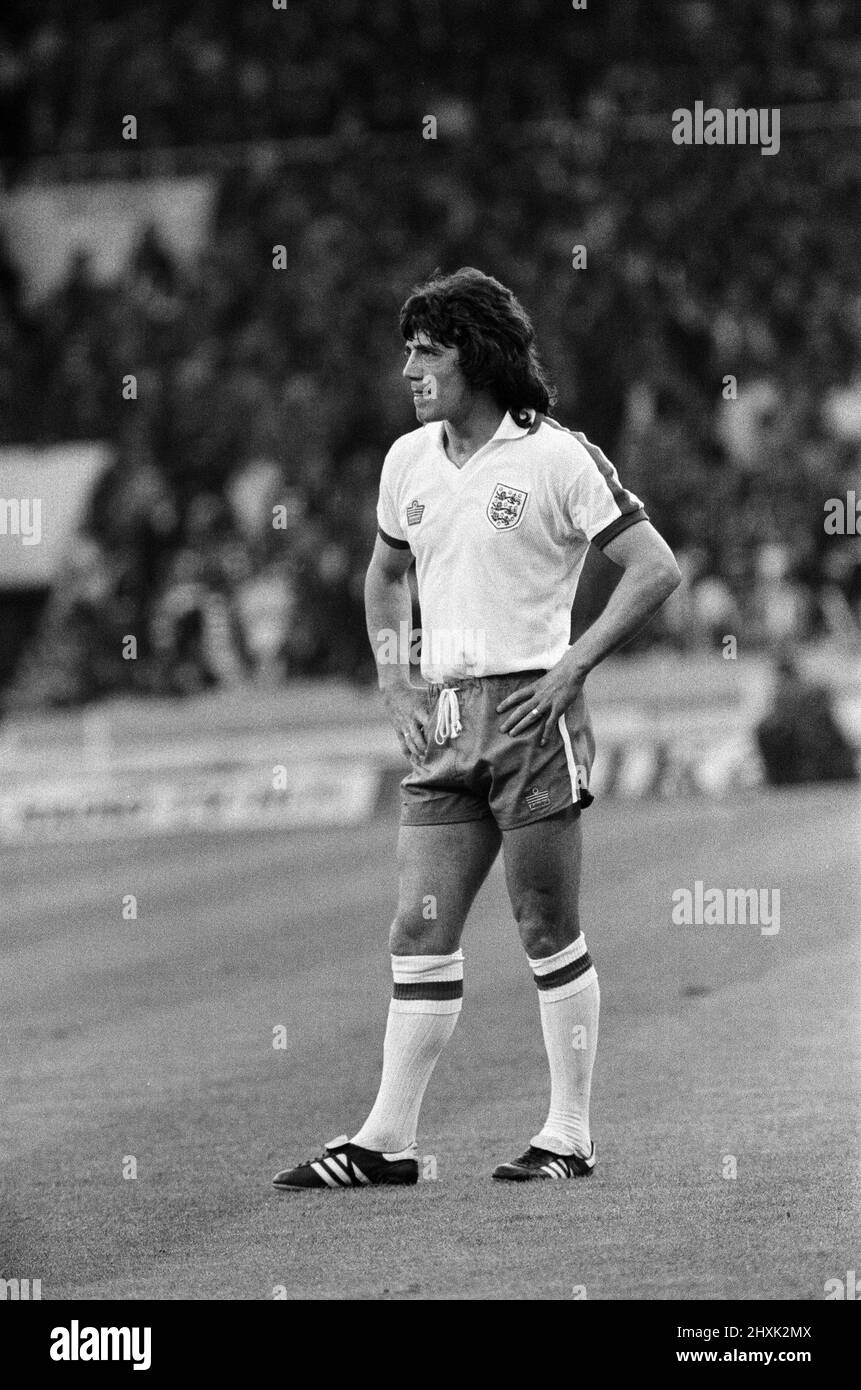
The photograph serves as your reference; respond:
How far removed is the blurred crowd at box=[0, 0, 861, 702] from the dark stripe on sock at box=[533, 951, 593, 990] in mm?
13031

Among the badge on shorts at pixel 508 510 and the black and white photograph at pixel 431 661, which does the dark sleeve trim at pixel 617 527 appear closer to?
the black and white photograph at pixel 431 661

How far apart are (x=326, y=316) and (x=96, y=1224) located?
18.3 metres

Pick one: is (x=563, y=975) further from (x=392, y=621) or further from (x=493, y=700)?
(x=392, y=621)

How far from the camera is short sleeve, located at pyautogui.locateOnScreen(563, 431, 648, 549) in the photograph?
14.1 ft

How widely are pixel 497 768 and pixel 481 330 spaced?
0.90 meters

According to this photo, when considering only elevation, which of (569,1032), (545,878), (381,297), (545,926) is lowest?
(569,1032)

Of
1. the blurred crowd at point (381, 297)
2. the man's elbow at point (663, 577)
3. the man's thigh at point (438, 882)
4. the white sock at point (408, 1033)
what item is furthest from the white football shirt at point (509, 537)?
the blurred crowd at point (381, 297)

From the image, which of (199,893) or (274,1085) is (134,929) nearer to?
(199,893)

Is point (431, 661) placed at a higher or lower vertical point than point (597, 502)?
lower

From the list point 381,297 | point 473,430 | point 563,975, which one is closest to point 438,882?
point 563,975

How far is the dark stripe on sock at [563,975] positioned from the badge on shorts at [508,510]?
0.91 metres

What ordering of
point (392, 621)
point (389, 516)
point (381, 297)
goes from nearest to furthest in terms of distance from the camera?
point (389, 516) < point (392, 621) < point (381, 297)

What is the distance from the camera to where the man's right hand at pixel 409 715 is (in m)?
4.49

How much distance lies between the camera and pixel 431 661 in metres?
4.47
